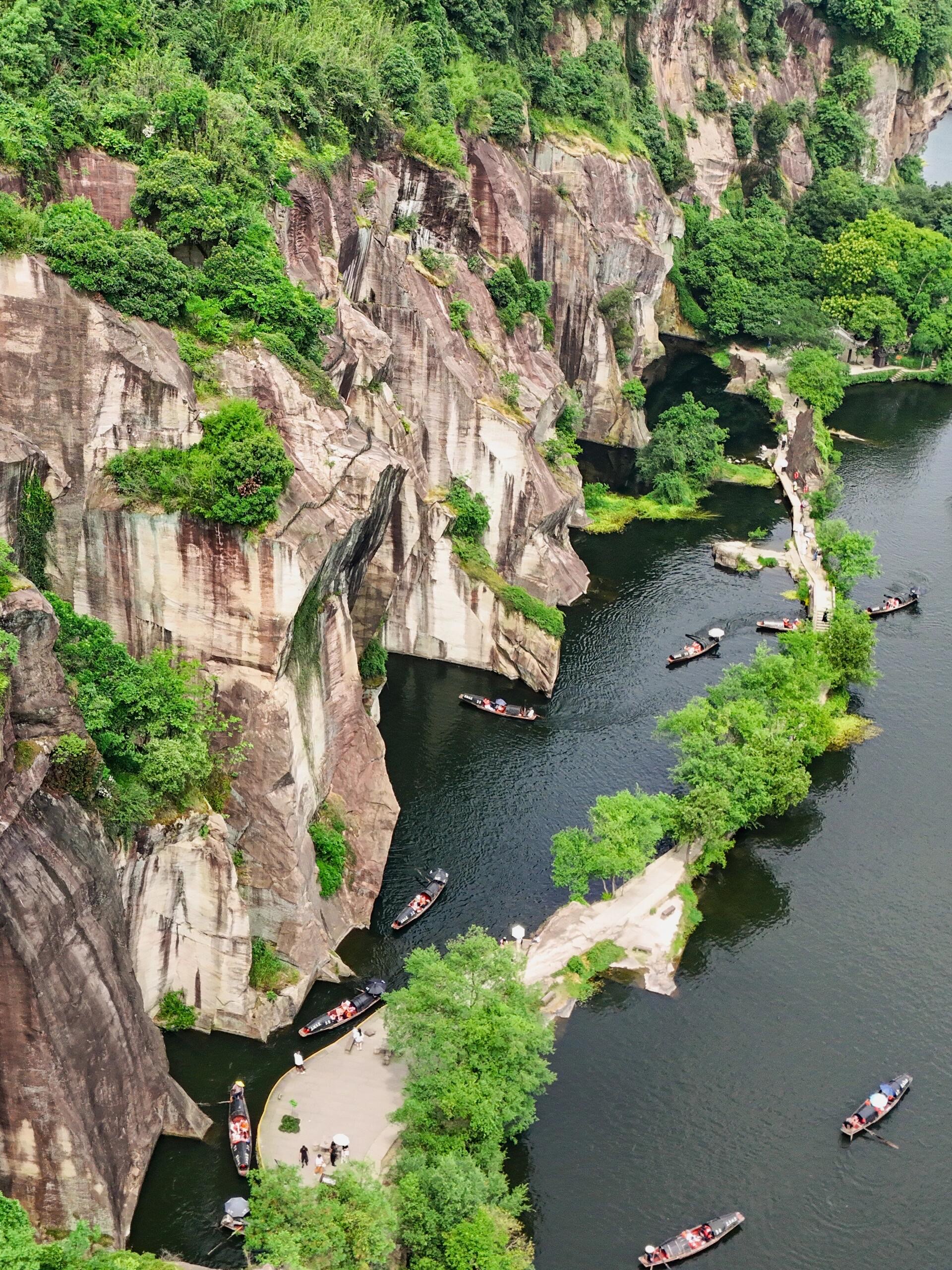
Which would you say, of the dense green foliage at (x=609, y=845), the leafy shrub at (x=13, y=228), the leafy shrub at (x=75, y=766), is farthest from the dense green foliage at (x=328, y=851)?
the leafy shrub at (x=13, y=228)

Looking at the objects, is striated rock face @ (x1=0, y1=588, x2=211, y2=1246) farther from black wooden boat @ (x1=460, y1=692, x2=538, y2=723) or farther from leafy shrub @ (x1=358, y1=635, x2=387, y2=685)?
black wooden boat @ (x1=460, y1=692, x2=538, y2=723)

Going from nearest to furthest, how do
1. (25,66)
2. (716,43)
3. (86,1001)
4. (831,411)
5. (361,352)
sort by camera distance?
(86,1001) → (25,66) → (361,352) → (831,411) → (716,43)

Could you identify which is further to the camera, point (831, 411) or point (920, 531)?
point (831, 411)

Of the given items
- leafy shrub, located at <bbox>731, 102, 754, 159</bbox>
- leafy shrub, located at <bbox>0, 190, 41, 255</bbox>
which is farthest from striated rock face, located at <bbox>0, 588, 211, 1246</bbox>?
leafy shrub, located at <bbox>731, 102, 754, 159</bbox>

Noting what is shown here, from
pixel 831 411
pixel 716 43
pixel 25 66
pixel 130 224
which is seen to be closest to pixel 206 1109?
pixel 130 224

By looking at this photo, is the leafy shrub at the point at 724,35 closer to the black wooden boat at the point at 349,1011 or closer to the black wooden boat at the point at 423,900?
the black wooden boat at the point at 423,900

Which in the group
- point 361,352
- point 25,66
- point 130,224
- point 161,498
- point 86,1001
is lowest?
point 86,1001

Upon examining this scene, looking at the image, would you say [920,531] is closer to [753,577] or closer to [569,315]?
[753,577]
